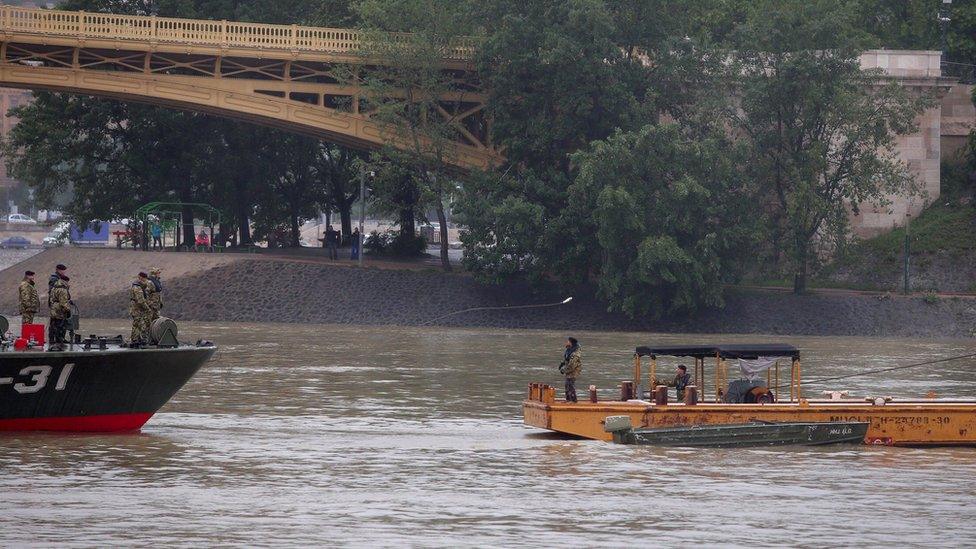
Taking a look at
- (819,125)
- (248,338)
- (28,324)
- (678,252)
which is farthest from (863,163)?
(28,324)

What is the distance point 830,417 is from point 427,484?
8669 mm

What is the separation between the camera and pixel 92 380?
30.0 m

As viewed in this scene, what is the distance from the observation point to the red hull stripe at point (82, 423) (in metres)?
30.1

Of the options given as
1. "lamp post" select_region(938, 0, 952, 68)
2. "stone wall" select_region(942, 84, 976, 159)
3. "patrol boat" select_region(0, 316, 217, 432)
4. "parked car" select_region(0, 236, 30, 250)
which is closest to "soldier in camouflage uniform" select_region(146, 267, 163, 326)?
"patrol boat" select_region(0, 316, 217, 432)

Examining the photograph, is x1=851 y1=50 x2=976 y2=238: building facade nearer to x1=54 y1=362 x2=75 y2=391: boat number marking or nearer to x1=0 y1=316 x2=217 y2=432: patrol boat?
x1=0 y1=316 x2=217 y2=432: patrol boat

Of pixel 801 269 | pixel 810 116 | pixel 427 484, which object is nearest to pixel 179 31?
pixel 810 116

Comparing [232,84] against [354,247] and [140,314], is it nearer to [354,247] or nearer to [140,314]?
[354,247]

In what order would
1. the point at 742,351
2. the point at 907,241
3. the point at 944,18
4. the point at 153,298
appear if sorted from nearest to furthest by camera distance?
the point at 742,351 < the point at 153,298 < the point at 907,241 < the point at 944,18

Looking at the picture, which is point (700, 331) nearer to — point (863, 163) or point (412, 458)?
point (863, 163)

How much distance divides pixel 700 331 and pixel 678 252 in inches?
173

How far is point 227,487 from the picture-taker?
25469 millimetres

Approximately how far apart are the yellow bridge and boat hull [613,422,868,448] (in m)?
45.9

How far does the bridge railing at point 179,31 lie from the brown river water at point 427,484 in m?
34.9

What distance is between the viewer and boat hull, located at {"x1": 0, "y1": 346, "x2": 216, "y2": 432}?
2923cm
